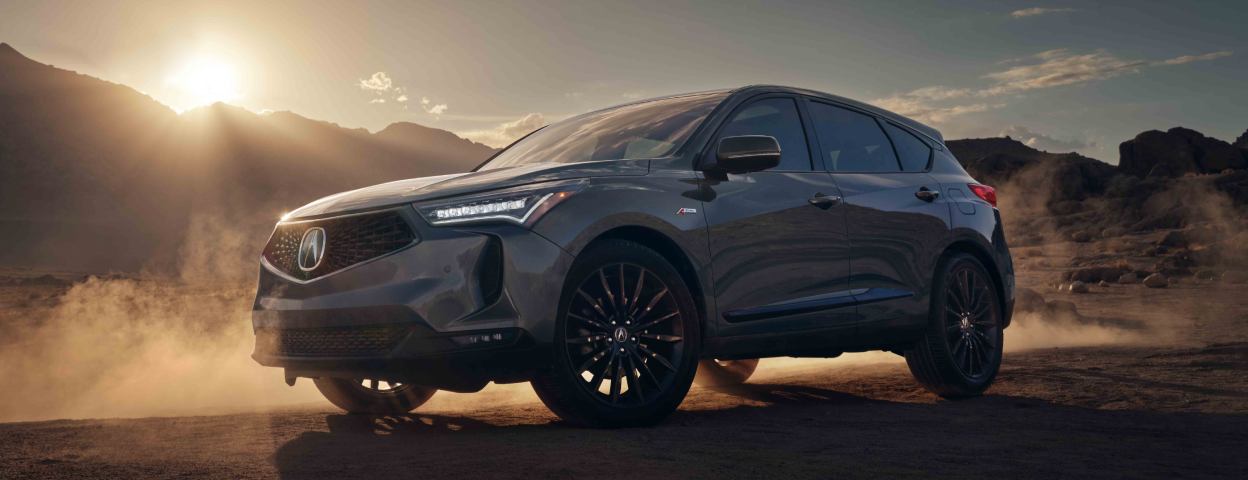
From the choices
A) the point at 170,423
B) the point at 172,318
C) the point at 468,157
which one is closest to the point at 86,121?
the point at 468,157

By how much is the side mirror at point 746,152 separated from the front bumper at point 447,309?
1015 millimetres

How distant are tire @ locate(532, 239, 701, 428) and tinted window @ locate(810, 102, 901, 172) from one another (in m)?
1.61

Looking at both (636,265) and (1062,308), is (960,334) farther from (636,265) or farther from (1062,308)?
(1062,308)

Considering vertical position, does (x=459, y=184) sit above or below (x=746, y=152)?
below

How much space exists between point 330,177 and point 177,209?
24769 mm

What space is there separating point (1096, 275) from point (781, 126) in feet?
55.2

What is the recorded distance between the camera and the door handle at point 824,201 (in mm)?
4957

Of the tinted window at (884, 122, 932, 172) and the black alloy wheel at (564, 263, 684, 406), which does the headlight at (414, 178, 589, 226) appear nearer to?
the black alloy wheel at (564, 263, 684, 406)

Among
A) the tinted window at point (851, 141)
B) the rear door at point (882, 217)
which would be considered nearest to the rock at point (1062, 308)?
the rear door at point (882, 217)

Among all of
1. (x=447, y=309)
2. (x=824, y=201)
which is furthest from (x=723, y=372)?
(x=447, y=309)

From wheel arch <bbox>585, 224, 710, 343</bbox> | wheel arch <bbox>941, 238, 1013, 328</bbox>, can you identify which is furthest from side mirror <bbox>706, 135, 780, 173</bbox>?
wheel arch <bbox>941, 238, 1013, 328</bbox>

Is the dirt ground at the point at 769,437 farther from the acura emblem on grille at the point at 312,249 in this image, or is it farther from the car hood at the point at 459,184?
the car hood at the point at 459,184

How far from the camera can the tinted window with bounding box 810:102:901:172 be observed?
542 centimetres

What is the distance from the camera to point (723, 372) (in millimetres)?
7172
